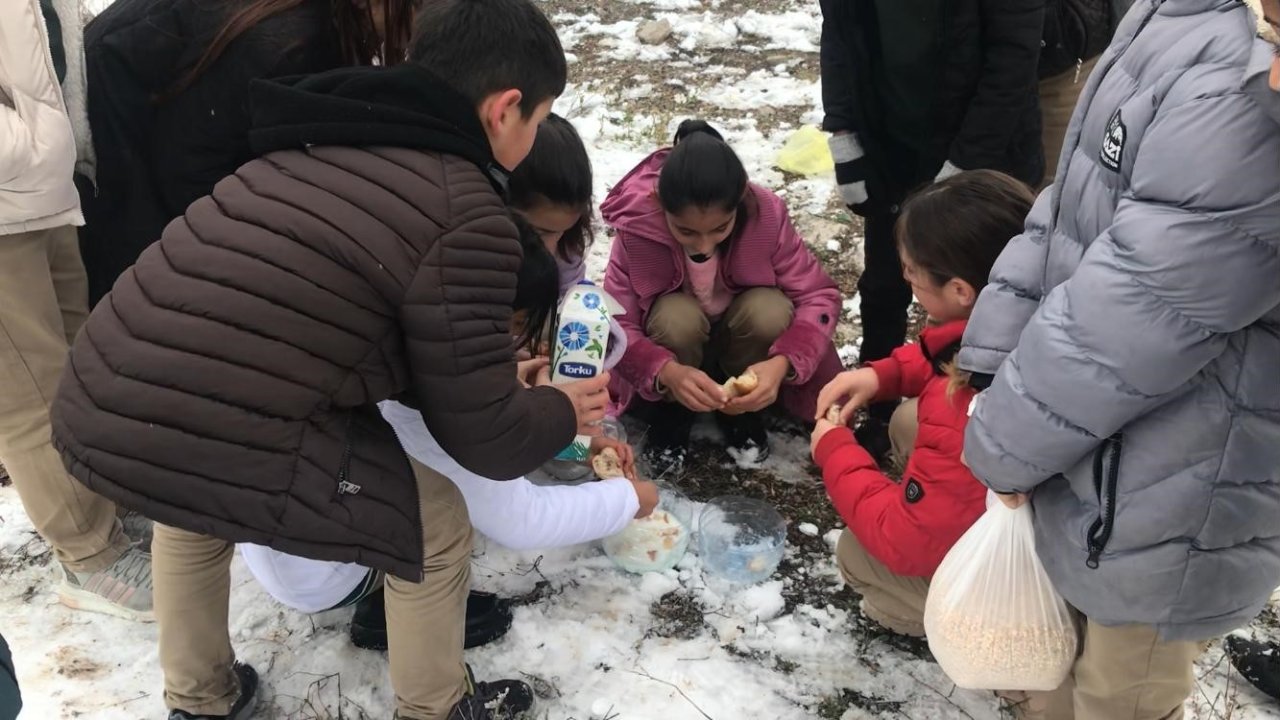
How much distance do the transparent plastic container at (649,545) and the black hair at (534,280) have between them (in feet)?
2.56

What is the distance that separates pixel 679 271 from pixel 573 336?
0.71 metres

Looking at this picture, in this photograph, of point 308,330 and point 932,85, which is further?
point 932,85

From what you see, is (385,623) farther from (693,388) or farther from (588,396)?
(693,388)

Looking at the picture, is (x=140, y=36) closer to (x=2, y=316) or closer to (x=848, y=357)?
(x=2, y=316)

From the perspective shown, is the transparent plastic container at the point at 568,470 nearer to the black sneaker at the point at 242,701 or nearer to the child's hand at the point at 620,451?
the child's hand at the point at 620,451

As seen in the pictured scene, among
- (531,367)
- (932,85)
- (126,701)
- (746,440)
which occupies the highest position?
(932,85)

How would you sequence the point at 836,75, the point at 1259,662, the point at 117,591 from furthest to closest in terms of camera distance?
A: 1. the point at 836,75
2. the point at 117,591
3. the point at 1259,662

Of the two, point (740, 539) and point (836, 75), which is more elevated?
point (836, 75)

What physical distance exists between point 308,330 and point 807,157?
3.80 metres

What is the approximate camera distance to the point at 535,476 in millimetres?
2988

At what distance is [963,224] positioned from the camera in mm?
2070

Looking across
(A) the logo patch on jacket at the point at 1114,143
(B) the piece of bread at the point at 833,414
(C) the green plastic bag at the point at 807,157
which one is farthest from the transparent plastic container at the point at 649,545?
(C) the green plastic bag at the point at 807,157

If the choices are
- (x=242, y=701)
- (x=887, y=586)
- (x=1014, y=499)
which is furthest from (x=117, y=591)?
(x=1014, y=499)

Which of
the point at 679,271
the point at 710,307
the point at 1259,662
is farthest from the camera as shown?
the point at 710,307
